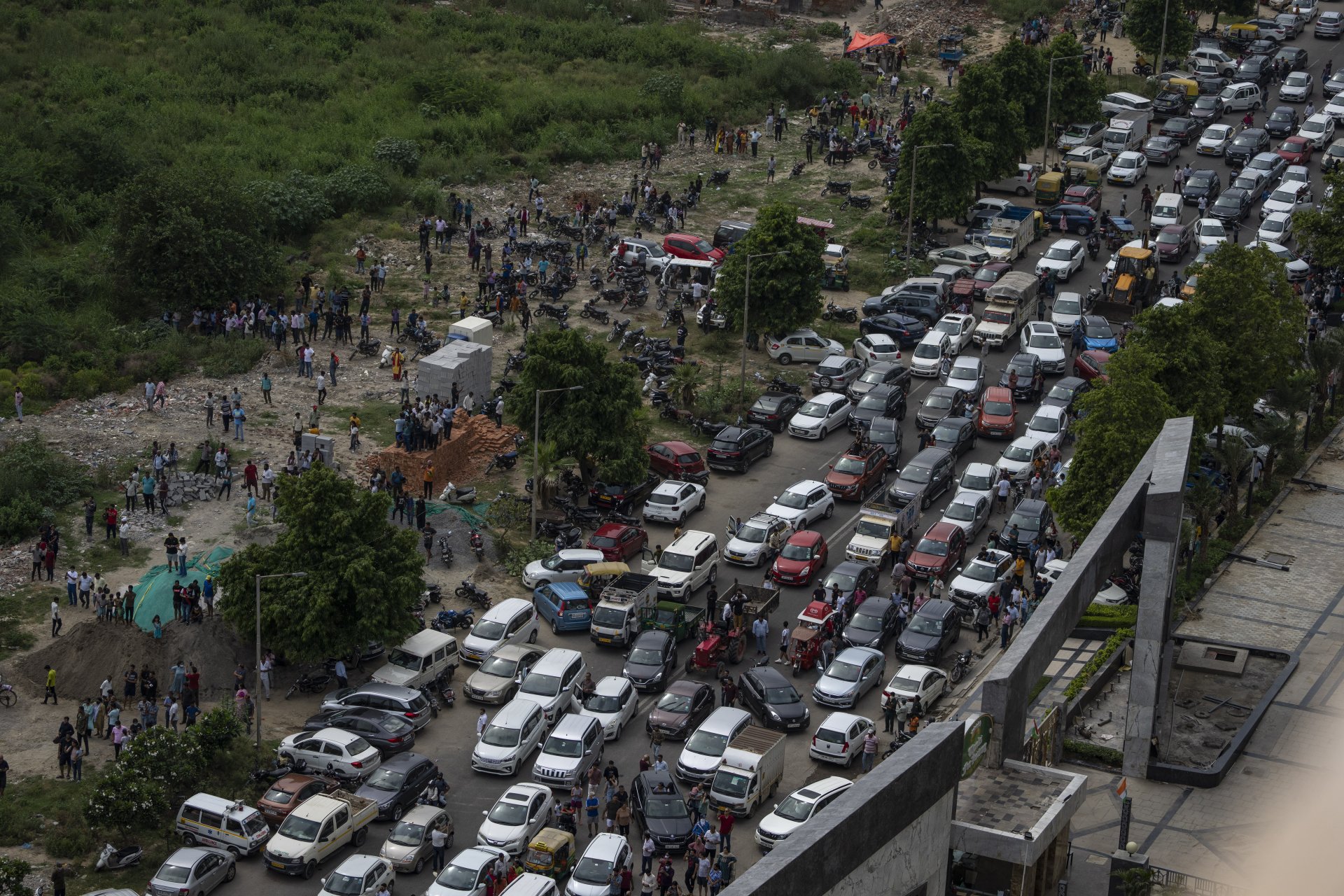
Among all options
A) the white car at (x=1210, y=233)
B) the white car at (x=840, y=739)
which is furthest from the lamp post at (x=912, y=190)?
the white car at (x=840, y=739)

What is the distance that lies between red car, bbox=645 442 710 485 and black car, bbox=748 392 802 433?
462 cm

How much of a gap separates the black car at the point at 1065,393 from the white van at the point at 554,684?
2300 centimetres

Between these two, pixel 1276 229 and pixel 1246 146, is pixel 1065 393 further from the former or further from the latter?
pixel 1246 146

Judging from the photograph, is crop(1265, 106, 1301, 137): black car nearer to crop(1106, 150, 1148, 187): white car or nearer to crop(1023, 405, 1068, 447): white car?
crop(1106, 150, 1148, 187): white car

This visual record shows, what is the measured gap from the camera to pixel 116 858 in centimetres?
4181

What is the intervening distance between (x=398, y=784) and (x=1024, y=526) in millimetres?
21828

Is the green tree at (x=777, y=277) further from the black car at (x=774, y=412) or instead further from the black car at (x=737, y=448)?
the black car at (x=737, y=448)

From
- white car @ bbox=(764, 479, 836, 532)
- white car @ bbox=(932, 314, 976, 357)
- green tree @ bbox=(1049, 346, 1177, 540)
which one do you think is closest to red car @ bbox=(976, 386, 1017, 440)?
white car @ bbox=(932, 314, 976, 357)

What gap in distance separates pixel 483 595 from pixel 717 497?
10266 mm

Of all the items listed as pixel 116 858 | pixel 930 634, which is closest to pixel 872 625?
pixel 930 634

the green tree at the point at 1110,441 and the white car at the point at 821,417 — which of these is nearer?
the green tree at the point at 1110,441

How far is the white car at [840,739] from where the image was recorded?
45938 mm

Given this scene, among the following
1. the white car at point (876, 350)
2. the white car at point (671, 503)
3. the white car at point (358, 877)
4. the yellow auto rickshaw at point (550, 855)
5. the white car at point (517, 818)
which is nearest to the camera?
the white car at point (358, 877)

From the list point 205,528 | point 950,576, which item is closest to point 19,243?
point 205,528
